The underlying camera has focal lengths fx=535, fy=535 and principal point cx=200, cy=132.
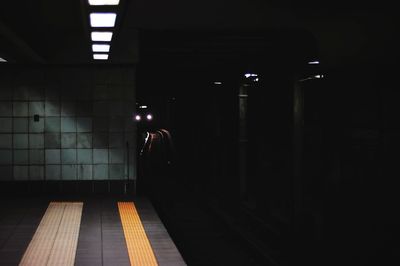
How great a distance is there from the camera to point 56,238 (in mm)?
6516

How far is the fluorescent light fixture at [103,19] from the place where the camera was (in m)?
4.94

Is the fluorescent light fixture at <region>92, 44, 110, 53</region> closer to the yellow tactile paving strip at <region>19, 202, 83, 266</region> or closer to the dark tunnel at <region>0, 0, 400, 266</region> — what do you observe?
the dark tunnel at <region>0, 0, 400, 266</region>

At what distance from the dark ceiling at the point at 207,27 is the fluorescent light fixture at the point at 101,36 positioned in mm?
150

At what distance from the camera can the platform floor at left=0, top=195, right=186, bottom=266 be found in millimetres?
5609

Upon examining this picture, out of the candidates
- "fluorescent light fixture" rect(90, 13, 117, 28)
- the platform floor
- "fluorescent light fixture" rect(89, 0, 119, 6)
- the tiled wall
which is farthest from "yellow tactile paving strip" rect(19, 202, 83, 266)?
"fluorescent light fixture" rect(89, 0, 119, 6)

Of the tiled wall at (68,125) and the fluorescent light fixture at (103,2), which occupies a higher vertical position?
the fluorescent light fixture at (103,2)

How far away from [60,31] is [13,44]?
2.45 metres

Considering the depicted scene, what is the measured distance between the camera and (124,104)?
10211mm

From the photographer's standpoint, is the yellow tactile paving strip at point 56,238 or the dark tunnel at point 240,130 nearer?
the yellow tactile paving strip at point 56,238

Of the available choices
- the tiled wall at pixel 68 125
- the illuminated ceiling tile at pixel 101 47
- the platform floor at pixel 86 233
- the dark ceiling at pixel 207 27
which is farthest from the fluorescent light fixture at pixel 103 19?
the tiled wall at pixel 68 125

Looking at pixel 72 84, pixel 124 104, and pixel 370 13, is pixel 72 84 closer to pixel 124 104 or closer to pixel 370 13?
pixel 124 104

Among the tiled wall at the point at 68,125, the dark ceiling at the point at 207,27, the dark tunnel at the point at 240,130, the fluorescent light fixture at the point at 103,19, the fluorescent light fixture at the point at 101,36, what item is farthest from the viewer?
the tiled wall at the point at 68,125

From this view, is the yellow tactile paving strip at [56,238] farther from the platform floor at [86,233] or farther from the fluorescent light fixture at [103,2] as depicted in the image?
the fluorescent light fixture at [103,2]

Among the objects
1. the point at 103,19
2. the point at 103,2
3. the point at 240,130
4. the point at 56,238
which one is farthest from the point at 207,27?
the point at 103,2
